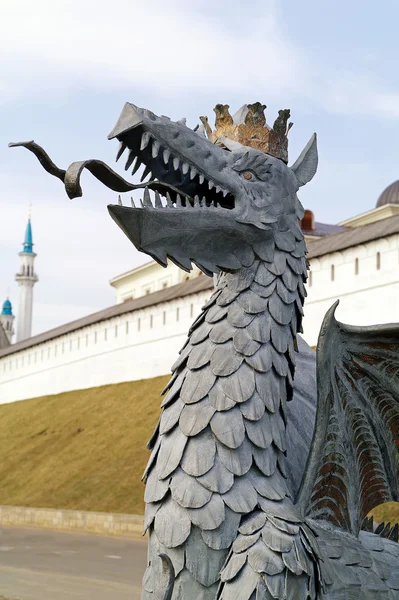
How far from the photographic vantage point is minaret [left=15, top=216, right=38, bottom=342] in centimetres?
5906

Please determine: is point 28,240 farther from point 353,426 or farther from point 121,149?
point 121,149

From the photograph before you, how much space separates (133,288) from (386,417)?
46.5 m

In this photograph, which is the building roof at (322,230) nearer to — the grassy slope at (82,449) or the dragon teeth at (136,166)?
the grassy slope at (82,449)

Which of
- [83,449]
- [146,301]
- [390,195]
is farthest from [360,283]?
[390,195]

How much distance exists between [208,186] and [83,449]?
22.7 meters

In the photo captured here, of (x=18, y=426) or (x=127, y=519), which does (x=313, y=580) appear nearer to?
(x=127, y=519)

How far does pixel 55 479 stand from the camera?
22969mm

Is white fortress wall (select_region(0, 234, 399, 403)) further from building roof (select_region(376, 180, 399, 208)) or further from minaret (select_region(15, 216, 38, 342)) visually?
minaret (select_region(15, 216, 38, 342))

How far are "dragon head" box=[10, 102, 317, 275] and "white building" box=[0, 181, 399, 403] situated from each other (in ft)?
52.0

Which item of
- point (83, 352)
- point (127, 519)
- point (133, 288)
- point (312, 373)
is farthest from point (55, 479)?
point (133, 288)

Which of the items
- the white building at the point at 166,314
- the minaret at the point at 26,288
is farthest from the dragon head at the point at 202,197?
the minaret at the point at 26,288

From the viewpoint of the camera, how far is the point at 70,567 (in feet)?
40.9

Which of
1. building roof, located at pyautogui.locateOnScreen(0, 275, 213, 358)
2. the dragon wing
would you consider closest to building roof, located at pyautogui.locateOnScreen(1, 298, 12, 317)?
building roof, located at pyautogui.locateOnScreen(0, 275, 213, 358)

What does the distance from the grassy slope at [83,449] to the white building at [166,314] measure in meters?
0.86
